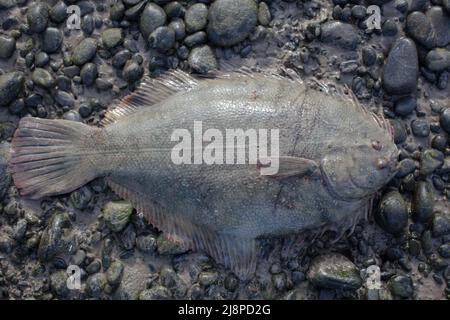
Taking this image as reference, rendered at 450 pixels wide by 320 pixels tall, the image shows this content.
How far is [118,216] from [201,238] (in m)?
0.79

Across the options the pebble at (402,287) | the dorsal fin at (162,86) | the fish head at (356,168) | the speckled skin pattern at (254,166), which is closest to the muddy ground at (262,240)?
the pebble at (402,287)

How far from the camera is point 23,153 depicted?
4.34m

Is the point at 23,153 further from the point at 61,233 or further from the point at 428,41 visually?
the point at 428,41

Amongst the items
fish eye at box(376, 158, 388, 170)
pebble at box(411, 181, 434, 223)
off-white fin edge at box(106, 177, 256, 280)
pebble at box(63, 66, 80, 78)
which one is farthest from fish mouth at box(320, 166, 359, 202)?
pebble at box(63, 66, 80, 78)

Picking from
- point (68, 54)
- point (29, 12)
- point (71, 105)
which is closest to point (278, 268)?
point (71, 105)

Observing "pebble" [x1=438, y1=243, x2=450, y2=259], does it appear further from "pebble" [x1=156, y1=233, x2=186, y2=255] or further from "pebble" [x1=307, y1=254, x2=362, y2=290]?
"pebble" [x1=156, y1=233, x2=186, y2=255]

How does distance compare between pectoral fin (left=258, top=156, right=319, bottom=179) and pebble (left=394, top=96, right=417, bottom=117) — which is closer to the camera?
pectoral fin (left=258, top=156, right=319, bottom=179)

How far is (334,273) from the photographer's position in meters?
4.24

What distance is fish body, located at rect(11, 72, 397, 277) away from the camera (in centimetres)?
406

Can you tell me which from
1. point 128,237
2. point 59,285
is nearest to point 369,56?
point 128,237

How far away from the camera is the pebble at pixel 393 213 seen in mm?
4281

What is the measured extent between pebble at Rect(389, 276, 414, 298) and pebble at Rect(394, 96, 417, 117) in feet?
5.03

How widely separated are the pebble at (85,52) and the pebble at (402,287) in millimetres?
3531

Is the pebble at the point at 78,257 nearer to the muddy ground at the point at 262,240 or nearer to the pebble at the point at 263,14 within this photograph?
the muddy ground at the point at 262,240
